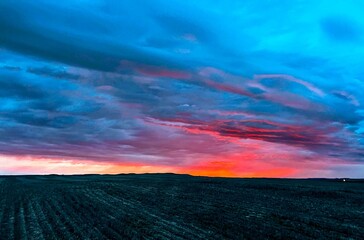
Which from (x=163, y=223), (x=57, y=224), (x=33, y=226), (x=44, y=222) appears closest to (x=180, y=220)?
(x=163, y=223)

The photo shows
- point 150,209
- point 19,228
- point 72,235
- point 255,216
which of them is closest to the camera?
point 72,235

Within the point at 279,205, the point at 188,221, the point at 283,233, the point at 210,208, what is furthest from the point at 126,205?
the point at 283,233

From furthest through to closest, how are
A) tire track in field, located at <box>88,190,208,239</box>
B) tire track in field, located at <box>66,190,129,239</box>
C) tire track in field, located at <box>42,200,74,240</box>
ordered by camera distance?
tire track in field, located at <box>42,200,74,240</box>, tire track in field, located at <box>88,190,208,239</box>, tire track in field, located at <box>66,190,129,239</box>

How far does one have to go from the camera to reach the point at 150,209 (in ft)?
96.5

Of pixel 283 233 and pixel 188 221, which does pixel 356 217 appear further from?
pixel 188 221

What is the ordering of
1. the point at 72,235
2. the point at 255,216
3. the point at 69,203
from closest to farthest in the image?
the point at 72,235 < the point at 255,216 < the point at 69,203

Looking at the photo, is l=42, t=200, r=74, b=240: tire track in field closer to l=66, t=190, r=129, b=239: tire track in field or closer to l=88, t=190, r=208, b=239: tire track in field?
l=66, t=190, r=129, b=239: tire track in field

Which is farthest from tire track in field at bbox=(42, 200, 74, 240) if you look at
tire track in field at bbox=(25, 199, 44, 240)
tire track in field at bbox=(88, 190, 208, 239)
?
tire track in field at bbox=(88, 190, 208, 239)

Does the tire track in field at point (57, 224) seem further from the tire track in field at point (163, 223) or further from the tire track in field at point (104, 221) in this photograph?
the tire track in field at point (163, 223)

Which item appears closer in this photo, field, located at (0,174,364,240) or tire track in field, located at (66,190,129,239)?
tire track in field, located at (66,190,129,239)

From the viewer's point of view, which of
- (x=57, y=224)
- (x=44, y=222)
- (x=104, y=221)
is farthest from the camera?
(x=44, y=222)

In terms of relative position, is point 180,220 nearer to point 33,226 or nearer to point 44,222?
point 44,222

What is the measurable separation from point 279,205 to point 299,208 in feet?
5.99

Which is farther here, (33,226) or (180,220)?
(180,220)
